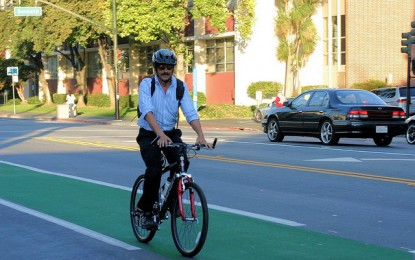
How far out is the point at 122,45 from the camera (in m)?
62.2

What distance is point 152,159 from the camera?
26.6ft

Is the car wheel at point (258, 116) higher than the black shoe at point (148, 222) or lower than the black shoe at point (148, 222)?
lower

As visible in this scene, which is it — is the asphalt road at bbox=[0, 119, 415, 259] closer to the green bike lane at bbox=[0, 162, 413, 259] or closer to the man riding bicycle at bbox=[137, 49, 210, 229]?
the green bike lane at bbox=[0, 162, 413, 259]

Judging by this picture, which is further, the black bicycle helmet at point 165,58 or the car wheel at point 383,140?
the car wheel at point 383,140

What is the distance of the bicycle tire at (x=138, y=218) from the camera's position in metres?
8.62

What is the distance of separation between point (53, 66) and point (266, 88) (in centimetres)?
3248

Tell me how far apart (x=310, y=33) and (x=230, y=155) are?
27733 millimetres

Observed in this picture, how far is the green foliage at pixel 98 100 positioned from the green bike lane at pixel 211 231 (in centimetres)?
4890

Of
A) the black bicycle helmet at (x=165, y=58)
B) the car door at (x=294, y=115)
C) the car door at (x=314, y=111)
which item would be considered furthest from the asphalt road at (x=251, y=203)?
the car door at (x=294, y=115)

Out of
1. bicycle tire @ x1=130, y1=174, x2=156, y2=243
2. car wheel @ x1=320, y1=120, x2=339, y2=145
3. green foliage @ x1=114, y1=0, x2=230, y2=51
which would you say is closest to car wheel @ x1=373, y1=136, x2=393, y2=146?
car wheel @ x1=320, y1=120, x2=339, y2=145

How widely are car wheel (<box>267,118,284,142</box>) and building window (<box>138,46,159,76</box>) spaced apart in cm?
3510

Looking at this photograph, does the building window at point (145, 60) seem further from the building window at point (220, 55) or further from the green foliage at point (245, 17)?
the green foliage at point (245, 17)

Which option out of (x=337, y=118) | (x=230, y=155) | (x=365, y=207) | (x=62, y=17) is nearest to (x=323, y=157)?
(x=230, y=155)

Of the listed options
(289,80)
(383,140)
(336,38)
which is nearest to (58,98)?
(289,80)
